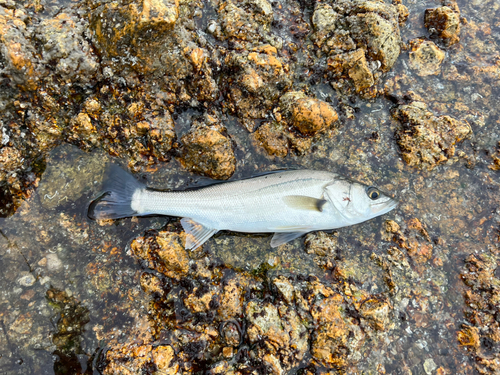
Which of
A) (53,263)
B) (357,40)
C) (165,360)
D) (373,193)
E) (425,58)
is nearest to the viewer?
(165,360)

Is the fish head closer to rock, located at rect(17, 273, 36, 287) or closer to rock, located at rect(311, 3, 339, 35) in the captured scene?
rock, located at rect(311, 3, 339, 35)

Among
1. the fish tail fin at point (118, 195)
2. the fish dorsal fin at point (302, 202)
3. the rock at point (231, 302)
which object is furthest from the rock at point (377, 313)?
the fish tail fin at point (118, 195)

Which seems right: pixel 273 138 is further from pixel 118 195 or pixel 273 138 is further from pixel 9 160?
pixel 9 160

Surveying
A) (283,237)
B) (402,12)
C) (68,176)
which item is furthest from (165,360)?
(402,12)

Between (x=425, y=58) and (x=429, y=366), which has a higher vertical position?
(x=425, y=58)

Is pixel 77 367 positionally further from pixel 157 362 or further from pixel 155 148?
pixel 155 148

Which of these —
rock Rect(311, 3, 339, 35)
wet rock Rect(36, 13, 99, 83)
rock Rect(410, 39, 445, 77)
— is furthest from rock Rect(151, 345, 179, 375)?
rock Rect(410, 39, 445, 77)

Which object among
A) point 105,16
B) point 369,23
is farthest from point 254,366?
point 369,23
